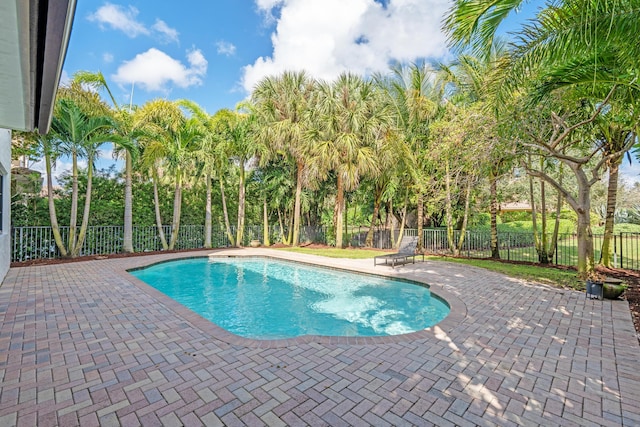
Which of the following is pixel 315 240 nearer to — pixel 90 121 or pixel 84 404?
pixel 90 121

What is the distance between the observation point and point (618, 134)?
8.48m

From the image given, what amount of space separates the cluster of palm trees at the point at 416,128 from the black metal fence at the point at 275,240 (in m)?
0.58

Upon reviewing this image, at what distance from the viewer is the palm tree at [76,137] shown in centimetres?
967

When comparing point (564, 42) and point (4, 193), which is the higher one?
point (564, 42)

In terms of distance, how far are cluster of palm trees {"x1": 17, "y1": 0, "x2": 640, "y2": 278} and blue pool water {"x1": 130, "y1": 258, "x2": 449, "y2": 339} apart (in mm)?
4409

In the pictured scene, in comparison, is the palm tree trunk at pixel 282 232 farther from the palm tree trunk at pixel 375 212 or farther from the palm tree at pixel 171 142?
the palm tree at pixel 171 142

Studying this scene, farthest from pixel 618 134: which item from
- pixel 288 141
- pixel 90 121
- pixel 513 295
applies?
pixel 90 121

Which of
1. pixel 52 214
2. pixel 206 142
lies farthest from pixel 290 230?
pixel 52 214

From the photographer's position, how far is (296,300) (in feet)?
25.4

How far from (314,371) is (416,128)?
516 inches

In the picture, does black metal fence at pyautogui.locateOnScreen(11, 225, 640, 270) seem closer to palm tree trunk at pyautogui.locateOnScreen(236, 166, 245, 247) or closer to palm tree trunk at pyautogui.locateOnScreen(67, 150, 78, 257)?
Result: palm tree trunk at pyautogui.locateOnScreen(67, 150, 78, 257)

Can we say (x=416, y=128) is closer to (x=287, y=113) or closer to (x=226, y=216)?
(x=287, y=113)

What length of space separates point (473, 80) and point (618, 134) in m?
4.79

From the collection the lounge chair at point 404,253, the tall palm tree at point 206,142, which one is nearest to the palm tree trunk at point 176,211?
the tall palm tree at point 206,142
